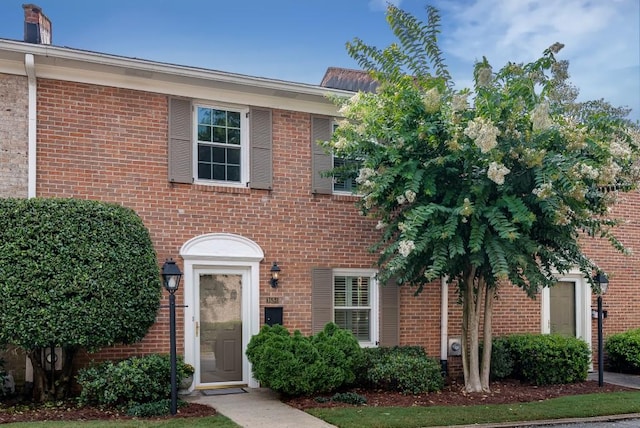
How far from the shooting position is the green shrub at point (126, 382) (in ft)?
25.5

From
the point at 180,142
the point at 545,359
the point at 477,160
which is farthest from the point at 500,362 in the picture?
the point at 180,142

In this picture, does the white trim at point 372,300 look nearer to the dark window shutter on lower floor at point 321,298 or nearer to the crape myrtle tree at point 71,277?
the dark window shutter on lower floor at point 321,298

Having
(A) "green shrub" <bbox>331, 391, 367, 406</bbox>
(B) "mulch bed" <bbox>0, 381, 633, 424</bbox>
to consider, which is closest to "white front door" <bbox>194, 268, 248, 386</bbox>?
(B) "mulch bed" <bbox>0, 381, 633, 424</bbox>

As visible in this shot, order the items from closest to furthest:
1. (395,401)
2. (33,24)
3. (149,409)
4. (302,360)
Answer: (149,409), (302,360), (395,401), (33,24)

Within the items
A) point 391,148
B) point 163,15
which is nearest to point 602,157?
point 391,148

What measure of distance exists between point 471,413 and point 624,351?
5.88 m

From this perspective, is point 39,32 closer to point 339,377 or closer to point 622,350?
point 339,377

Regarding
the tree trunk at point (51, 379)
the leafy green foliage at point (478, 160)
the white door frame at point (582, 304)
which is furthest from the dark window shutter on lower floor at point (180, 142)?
the white door frame at point (582, 304)

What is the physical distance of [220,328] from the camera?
962 centimetres

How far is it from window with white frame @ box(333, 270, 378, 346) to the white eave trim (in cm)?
317

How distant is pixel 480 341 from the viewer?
1105 centimetres

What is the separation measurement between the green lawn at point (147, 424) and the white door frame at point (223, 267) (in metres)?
1.99

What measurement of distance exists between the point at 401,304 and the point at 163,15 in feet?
38.2

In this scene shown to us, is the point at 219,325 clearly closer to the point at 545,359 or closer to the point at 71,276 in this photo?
the point at 71,276
